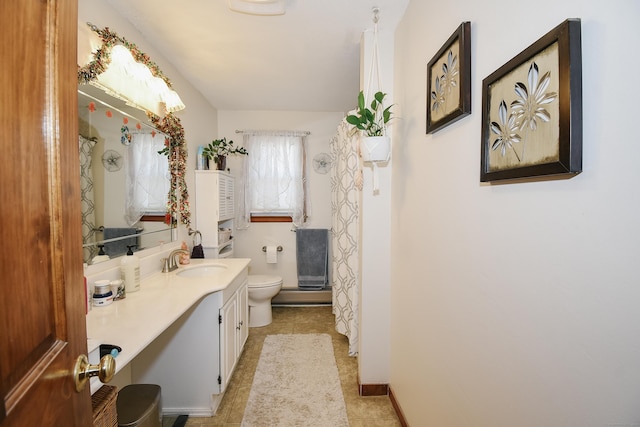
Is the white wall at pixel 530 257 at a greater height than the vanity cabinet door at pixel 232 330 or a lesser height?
greater

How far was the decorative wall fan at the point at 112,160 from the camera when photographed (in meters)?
1.62

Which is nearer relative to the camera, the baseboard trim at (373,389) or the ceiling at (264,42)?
the ceiling at (264,42)

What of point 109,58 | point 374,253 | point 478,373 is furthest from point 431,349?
point 109,58

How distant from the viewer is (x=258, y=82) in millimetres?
2734

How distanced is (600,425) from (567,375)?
0.09 m

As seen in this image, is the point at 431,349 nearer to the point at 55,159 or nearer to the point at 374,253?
the point at 374,253

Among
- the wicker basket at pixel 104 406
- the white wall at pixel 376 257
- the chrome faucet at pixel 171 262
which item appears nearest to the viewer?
the wicker basket at pixel 104 406

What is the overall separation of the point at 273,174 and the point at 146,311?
235 centimetres

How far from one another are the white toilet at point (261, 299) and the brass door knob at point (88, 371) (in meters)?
2.36

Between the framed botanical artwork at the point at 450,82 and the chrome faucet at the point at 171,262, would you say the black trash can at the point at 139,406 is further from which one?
the framed botanical artwork at the point at 450,82

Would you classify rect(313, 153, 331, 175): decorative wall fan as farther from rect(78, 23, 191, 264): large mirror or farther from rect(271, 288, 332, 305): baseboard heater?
rect(78, 23, 191, 264): large mirror

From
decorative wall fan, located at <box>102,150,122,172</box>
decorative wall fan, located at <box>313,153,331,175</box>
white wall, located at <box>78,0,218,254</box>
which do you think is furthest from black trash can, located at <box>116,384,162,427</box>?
decorative wall fan, located at <box>313,153,331,175</box>

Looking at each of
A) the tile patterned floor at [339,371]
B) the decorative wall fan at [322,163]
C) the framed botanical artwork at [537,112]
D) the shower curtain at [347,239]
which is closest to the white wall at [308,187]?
the decorative wall fan at [322,163]

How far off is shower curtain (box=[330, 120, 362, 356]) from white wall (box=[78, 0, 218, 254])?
4.56 feet
